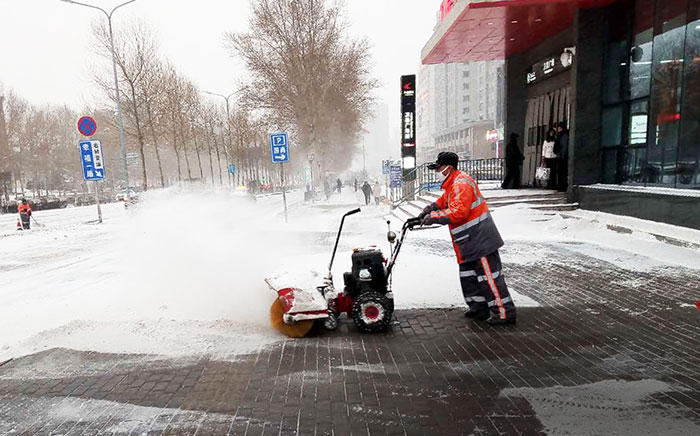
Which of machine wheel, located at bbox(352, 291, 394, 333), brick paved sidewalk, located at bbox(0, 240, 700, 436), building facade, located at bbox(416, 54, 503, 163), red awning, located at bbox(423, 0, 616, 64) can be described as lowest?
brick paved sidewalk, located at bbox(0, 240, 700, 436)

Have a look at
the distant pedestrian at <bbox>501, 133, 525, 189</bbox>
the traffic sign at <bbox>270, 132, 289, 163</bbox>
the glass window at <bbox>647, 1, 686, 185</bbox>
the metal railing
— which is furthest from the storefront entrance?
the traffic sign at <bbox>270, 132, 289, 163</bbox>

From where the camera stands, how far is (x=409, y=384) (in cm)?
349

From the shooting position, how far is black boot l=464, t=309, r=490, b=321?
486 cm

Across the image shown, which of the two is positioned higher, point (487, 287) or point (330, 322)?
point (487, 287)

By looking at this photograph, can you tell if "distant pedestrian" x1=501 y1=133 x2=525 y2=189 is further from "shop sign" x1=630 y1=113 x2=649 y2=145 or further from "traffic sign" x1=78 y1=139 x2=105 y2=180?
"traffic sign" x1=78 y1=139 x2=105 y2=180

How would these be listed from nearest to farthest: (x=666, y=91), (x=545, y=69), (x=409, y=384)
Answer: (x=409, y=384), (x=666, y=91), (x=545, y=69)

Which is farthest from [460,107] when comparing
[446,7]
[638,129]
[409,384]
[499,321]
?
[409,384]

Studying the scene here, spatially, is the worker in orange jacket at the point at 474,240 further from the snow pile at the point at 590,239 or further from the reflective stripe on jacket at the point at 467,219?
the snow pile at the point at 590,239

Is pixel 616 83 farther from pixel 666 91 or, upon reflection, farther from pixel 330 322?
pixel 330 322

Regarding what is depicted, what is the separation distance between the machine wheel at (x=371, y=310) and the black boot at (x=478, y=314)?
1033 mm

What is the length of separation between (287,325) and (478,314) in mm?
2178

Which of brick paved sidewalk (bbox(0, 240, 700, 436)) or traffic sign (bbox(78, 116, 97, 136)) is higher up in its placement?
traffic sign (bbox(78, 116, 97, 136))

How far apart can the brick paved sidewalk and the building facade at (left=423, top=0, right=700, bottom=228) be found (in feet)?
16.6

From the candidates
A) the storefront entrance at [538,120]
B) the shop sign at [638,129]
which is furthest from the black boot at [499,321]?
the storefront entrance at [538,120]
